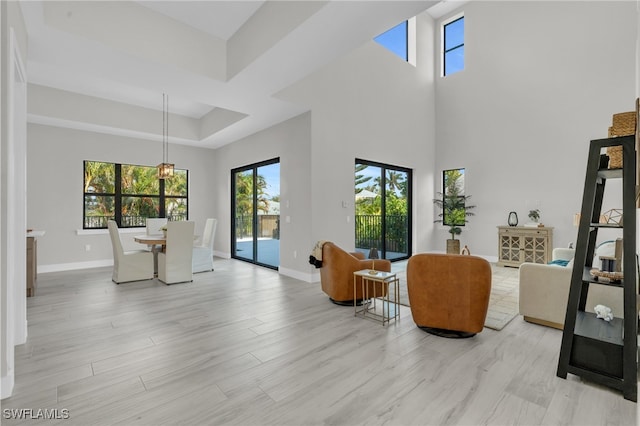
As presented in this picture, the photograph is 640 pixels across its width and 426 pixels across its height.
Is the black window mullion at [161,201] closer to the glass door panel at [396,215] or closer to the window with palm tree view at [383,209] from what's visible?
the window with palm tree view at [383,209]

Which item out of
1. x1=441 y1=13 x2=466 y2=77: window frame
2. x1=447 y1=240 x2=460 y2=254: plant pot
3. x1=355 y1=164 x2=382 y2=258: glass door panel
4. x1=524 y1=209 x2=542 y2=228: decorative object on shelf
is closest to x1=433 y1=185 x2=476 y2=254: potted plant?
x1=447 y1=240 x2=460 y2=254: plant pot

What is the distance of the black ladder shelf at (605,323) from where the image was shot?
1952mm

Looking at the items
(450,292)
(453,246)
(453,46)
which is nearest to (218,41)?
(450,292)

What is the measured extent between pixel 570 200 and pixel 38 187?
1029 centimetres

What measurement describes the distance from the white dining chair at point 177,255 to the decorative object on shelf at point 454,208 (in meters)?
5.65

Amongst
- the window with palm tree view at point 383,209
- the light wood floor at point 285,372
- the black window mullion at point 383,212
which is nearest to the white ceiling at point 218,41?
the window with palm tree view at point 383,209

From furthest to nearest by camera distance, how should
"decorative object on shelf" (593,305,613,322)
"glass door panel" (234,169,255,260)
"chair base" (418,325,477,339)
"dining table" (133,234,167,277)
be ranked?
"glass door panel" (234,169,255,260), "dining table" (133,234,167,277), "chair base" (418,325,477,339), "decorative object on shelf" (593,305,613,322)

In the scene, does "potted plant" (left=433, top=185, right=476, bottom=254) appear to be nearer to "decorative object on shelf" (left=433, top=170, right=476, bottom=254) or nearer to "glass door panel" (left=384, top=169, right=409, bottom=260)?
"decorative object on shelf" (left=433, top=170, right=476, bottom=254)

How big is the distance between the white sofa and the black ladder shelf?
0.62m

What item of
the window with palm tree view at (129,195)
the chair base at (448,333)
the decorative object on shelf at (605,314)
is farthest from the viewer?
the window with palm tree view at (129,195)

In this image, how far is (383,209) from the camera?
687 cm

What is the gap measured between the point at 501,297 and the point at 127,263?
5702mm

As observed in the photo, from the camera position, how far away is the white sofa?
113 inches

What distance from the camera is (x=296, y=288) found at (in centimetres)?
478
